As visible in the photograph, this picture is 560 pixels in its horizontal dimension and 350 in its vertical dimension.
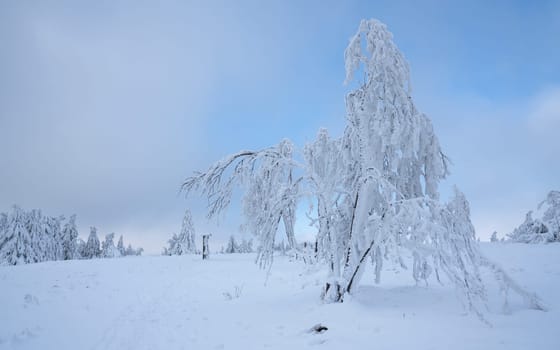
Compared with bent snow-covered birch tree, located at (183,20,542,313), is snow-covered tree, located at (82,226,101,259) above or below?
below

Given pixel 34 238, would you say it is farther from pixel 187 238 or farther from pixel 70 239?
pixel 187 238

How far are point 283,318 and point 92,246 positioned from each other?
222 feet

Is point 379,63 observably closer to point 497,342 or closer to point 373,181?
point 373,181

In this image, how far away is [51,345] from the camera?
20.3 feet

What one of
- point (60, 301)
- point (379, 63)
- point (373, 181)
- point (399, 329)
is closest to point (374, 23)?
point (379, 63)

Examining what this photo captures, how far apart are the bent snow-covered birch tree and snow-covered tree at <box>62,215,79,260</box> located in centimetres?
5490

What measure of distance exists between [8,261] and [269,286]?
3559 cm

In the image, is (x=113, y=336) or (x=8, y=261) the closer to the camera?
(x=113, y=336)

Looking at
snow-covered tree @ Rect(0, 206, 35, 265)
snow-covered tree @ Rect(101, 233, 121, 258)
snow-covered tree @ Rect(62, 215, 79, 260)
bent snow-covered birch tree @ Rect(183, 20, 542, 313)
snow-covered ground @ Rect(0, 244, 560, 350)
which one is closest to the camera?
snow-covered ground @ Rect(0, 244, 560, 350)

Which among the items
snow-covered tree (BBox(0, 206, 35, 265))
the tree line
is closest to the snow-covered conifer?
the tree line

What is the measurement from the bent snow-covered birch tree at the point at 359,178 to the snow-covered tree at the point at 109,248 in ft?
205

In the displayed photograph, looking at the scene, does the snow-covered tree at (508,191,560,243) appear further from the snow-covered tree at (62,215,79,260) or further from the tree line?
the snow-covered tree at (62,215,79,260)

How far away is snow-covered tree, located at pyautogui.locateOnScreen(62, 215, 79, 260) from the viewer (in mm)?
51344

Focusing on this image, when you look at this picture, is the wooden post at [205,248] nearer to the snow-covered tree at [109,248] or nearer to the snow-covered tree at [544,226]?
the snow-covered tree at [544,226]
